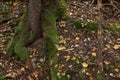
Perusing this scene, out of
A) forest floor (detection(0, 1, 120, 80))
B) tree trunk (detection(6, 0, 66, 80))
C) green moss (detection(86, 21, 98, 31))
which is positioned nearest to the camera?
forest floor (detection(0, 1, 120, 80))

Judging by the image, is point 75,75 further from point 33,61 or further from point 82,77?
point 33,61

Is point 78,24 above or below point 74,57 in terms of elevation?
above

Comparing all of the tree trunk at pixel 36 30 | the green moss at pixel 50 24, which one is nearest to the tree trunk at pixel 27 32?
the tree trunk at pixel 36 30

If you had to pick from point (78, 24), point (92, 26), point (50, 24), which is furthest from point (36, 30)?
point (92, 26)

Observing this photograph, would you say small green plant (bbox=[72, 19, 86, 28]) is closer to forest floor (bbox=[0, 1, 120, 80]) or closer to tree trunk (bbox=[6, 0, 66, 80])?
forest floor (bbox=[0, 1, 120, 80])

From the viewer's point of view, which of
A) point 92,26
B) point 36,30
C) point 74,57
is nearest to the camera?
point 74,57

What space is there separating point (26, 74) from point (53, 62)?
0.64 meters

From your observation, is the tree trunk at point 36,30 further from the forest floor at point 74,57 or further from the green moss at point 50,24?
the forest floor at point 74,57

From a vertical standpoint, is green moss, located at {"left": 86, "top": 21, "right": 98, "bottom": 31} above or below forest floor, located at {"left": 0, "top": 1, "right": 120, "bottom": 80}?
above

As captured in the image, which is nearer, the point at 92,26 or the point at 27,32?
the point at 27,32

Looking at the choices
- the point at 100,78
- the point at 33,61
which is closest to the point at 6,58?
the point at 33,61

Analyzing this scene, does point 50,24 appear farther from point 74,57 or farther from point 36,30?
point 74,57

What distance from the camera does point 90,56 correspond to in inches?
215

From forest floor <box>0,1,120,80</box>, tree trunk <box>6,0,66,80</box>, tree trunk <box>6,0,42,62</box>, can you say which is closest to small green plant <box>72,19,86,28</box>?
forest floor <box>0,1,120,80</box>
